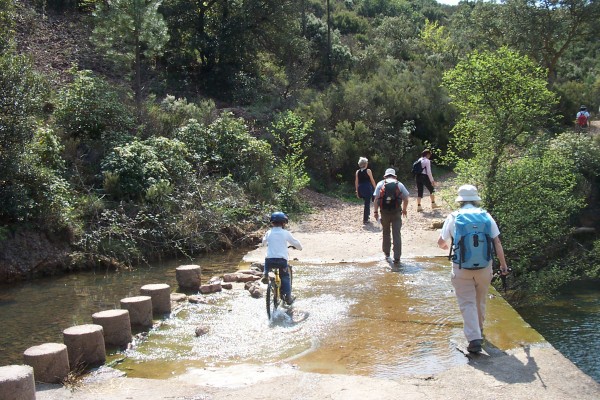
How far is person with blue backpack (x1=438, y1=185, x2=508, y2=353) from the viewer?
6520 mm

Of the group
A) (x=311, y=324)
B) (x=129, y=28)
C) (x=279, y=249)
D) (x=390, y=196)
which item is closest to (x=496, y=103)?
(x=390, y=196)

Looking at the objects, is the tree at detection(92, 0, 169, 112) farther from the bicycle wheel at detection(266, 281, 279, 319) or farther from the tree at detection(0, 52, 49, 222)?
the bicycle wheel at detection(266, 281, 279, 319)

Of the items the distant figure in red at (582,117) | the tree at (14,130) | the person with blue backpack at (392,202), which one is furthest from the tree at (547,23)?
the tree at (14,130)

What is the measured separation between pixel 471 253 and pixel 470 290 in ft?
1.57

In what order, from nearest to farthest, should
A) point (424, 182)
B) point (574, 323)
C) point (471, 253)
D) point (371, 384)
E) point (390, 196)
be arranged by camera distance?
point (371, 384) < point (471, 253) < point (390, 196) < point (574, 323) < point (424, 182)

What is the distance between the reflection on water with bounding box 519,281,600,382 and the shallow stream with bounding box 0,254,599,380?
3474mm

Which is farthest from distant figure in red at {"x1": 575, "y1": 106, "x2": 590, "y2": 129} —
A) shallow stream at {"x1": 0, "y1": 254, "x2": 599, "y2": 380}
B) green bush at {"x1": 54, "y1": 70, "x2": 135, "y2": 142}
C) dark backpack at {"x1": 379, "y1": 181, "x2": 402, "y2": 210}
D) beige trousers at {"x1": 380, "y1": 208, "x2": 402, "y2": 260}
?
green bush at {"x1": 54, "y1": 70, "x2": 135, "y2": 142}

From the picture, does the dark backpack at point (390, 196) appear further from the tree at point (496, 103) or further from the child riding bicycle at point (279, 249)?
the tree at point (496, 103)

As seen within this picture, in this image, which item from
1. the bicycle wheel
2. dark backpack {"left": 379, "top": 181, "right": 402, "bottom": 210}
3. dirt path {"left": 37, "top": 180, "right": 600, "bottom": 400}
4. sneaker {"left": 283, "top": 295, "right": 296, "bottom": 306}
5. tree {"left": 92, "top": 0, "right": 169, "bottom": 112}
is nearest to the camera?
dirt path {"left": 37, "top": 180, "right": 600, "bottom": 400}

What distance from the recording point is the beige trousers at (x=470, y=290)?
6.62 meters

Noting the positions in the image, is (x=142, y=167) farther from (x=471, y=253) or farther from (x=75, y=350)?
(x=471, y=253)

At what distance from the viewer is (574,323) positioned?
46.5ft

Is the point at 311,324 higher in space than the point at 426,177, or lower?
lower

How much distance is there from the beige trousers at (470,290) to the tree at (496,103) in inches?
292
